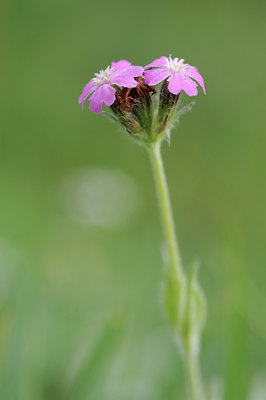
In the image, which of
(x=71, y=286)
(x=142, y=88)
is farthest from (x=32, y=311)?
(x=142, y=88)

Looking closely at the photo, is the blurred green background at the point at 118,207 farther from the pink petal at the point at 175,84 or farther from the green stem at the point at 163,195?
the pink petal at the point at 175,84

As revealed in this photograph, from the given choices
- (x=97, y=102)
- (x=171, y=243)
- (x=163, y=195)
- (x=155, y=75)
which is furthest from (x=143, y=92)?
(x=171, y=243)

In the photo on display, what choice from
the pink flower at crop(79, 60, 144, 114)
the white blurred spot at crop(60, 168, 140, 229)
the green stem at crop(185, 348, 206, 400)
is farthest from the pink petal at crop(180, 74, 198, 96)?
the white blurred spot at crop(60, 168, 140, 229)

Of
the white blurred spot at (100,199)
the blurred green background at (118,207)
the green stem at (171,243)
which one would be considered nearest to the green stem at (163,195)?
the green stem at (171,243)

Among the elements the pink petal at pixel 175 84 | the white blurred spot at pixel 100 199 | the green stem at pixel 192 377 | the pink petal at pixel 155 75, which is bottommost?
the green stem at pixel 192 377

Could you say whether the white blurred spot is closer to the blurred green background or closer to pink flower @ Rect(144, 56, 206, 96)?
the blurred green background

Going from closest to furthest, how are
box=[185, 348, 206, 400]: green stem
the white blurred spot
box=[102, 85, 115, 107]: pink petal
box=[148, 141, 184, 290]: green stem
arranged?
box=[102, 85, 115, 107]: pink petal → box=[148, 141, 184, 290]: green stem → box=[185, 348, 206, 400]: green stem → the white blurred spot

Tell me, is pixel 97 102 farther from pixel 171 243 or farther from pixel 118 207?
pixel 118 207
